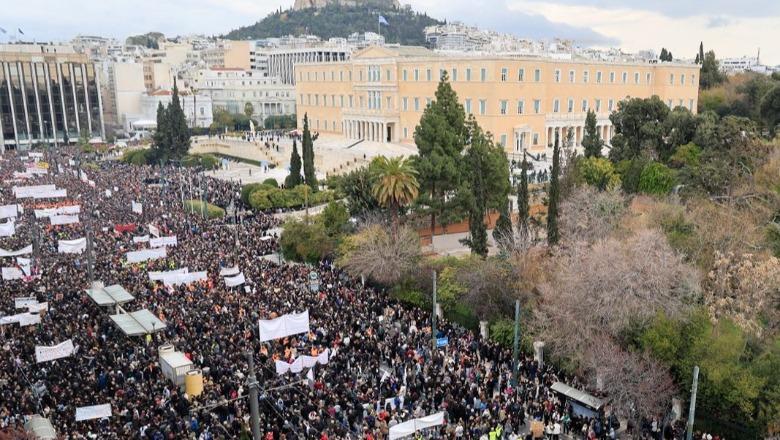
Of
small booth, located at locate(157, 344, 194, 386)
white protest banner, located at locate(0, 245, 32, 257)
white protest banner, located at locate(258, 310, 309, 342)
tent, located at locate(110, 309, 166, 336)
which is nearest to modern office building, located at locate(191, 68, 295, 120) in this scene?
white protest banner, located at locate(0, 245, 32, 257)

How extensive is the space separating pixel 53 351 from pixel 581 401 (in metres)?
16.0

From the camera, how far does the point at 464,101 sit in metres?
63.5

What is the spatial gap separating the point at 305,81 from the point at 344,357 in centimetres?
7305

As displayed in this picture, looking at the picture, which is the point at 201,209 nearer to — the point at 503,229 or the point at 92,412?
the point at 503,229

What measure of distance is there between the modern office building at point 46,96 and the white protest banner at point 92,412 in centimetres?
9236

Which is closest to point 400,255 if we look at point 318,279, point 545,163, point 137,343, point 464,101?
point 318,279

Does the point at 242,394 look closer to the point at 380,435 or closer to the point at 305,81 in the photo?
the point at 380,435

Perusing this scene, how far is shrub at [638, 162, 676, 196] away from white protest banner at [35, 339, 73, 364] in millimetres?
29332

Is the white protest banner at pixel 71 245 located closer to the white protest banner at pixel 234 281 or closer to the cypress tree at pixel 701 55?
the white protest banner at pixel 234 281

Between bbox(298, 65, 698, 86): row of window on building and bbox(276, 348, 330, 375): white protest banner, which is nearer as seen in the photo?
bbox(276, 348, 330, 375): white protest banner

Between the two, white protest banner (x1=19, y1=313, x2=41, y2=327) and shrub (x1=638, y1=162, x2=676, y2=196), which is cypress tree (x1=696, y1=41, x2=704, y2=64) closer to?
shrub (x1=638, y1=162, x2=676, y2=196)

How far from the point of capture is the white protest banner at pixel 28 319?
24.2 metres

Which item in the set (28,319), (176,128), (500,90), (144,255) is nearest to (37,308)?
(28,319)

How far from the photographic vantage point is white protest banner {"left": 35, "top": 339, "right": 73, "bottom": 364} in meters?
20.7
